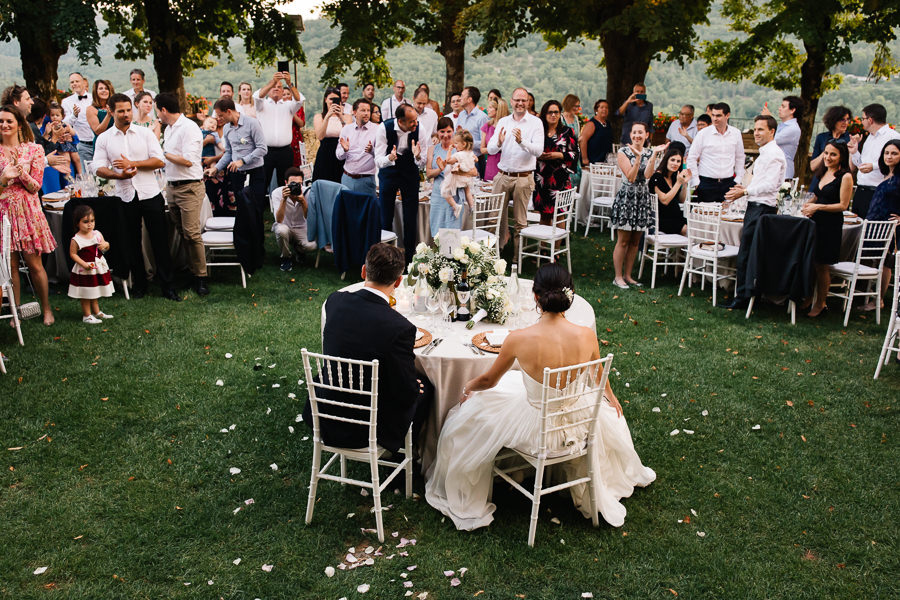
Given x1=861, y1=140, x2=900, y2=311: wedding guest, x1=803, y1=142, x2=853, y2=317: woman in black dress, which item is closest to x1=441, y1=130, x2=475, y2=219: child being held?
x1=803, y1=142, x2=853, y2=317: woman in black dress

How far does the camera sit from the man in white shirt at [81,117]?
9406 millimetres

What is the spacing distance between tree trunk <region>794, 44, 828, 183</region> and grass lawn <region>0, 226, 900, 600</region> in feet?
29.7

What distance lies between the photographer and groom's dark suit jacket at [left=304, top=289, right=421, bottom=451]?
339 cm

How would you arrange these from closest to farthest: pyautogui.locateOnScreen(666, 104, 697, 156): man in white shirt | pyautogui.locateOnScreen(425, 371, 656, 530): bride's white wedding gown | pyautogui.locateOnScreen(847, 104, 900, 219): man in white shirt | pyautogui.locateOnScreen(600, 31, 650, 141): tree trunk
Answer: pyautogui.locateOnScreen(425, 371, 656, 530): bride's white wedding gown
pyautogui.locateOnScreen(847, 104, 900, 219): man in white shirt
pyautogui.locateOnScreen(666, 104, 697, 156): man in white shirt
pyautogui.locateOnScreen(600, 31, 650, 141): tree trunk

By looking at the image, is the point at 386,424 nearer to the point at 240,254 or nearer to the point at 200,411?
the point at 200,411

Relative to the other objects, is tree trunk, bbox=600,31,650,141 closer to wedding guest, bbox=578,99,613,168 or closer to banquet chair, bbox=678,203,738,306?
wedding guest, bbox=578,99,613,168

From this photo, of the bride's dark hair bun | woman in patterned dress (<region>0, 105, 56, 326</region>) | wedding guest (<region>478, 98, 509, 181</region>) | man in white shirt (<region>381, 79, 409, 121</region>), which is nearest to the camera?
the bride's dark hair bun

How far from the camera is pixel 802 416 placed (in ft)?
16.4

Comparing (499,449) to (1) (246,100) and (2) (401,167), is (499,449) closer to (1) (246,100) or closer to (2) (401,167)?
(2) (401,167)

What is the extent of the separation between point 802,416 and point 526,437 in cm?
262

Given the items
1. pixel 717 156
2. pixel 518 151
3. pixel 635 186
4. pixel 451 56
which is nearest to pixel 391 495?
A: pixel 635 186

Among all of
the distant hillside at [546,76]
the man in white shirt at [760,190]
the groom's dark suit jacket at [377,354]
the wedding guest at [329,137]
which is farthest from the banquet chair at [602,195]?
the distant hillside at [546,76]

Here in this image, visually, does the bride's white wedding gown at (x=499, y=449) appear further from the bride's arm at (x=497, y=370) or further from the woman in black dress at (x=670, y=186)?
the woman in black dress at (x=670, y=186)

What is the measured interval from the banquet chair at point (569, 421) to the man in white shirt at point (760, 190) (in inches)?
165
